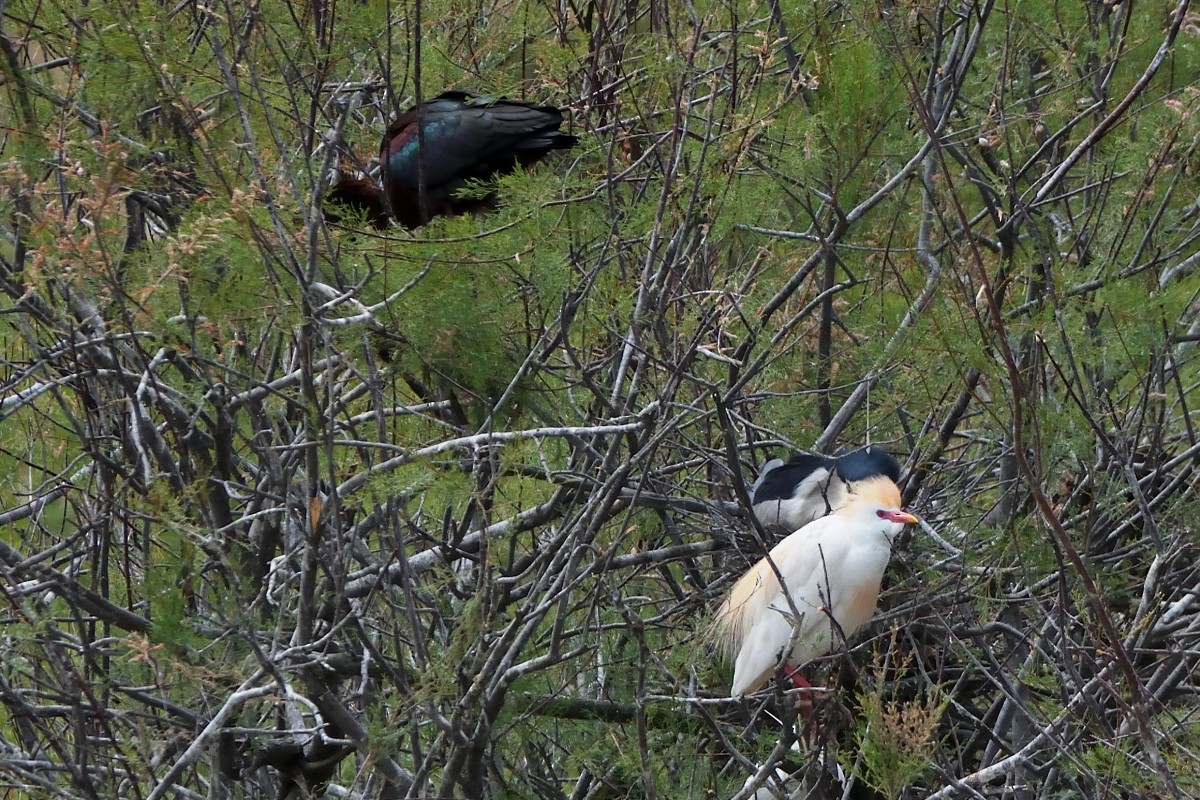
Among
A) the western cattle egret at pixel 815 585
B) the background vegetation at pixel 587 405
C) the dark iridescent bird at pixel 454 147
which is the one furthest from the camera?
the dark iridescent bird at pixel 454 147

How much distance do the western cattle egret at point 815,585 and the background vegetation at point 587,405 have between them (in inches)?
3.6

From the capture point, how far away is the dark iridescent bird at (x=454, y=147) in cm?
405

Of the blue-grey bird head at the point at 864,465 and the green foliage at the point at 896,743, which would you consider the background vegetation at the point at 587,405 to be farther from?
the blue-grey bird head at the point at 864,465

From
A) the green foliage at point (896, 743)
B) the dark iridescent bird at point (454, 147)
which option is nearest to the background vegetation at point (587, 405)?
the green foliage at point (896, 743)

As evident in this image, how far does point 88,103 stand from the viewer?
140 inches

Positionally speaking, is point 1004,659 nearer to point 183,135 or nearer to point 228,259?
point 228,259

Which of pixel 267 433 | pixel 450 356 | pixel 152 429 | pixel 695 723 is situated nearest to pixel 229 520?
pixel 267 433

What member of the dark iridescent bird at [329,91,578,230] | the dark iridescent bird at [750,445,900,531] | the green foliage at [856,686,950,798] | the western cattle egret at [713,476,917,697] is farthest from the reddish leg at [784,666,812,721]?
the dark iridescent bird at [329,91,578,230]

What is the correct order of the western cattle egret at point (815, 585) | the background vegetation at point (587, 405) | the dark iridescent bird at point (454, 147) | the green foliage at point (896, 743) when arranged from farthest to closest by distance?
the dark iridescent bird at point (454, 147) → the western cattle egret at point (815, 585) → the background vegetation at point (587, 405) → the green foliage at point (896, 743)

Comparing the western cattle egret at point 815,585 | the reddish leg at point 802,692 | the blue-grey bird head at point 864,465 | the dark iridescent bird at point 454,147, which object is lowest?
the reddish leg at point 802,692

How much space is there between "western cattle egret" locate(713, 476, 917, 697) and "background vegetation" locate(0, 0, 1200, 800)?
0.09 m

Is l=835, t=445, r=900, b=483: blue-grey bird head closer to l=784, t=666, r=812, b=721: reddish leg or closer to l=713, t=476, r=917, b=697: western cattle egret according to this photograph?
l=713, t=476, r=917, b=697: western cattle egret

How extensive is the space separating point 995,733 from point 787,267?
57.4 inches

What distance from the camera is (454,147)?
4277mm
